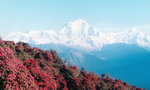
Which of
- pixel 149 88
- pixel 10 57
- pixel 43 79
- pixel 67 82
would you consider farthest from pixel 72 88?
pixel 149 88

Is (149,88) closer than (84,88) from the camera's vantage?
No

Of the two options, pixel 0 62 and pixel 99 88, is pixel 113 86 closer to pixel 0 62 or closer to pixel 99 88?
pixel 99 88

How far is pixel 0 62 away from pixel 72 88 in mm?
14578

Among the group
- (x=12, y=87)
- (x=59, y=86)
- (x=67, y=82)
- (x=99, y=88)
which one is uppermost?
(x=99, y=88)

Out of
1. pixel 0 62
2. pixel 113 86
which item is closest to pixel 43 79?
pixel 0 62

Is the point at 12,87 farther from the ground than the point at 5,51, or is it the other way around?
the point at 5,51

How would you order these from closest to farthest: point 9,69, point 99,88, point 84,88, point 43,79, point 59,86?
point 9,69 → point 43,79 → point 59,86 → point 84,88 → point 99,88

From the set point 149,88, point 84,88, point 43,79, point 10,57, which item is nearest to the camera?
point 10,57

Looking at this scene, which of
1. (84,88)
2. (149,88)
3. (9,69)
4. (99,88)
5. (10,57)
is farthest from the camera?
(149,88)

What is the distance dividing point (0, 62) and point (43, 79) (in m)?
5.95

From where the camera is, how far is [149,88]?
131 meters

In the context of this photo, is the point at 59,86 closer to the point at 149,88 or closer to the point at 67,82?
the point at 67,82

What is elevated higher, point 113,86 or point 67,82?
point 113,86

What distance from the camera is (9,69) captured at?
1270cm
